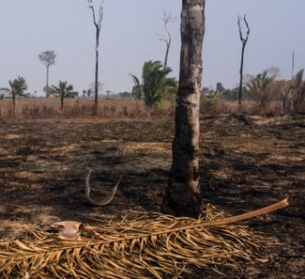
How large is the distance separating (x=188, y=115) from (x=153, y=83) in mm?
18324

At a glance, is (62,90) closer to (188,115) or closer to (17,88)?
(17,88)

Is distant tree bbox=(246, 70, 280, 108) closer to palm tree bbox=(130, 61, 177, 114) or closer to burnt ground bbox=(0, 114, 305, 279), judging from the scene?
palm tree bbox=(130, 61, 177, 114)

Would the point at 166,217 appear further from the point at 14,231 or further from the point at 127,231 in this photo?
the point at 14,231

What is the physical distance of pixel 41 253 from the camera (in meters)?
2.90

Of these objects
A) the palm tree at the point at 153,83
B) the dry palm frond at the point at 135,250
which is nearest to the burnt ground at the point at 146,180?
the dry palm frond at the point at 135,250

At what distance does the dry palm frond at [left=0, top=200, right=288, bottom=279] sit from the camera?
2.79 m

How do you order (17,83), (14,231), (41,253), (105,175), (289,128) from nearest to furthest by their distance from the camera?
(41,253), (14,231), (105,175), (289,128), (17,83)

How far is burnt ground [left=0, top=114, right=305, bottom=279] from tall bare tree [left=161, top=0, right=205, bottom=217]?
21.4 inches

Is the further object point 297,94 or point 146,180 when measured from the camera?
point 297,94

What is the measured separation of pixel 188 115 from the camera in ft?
12.2

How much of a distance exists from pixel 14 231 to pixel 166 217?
48.0 inches

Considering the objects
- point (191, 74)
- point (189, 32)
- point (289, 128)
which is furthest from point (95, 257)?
point (289, 128)

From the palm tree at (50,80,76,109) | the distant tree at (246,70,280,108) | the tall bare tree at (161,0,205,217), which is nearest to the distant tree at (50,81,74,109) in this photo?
the palm tree at (50,80,76,109)

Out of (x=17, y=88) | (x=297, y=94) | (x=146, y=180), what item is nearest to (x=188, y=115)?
(x=146, y=180)
